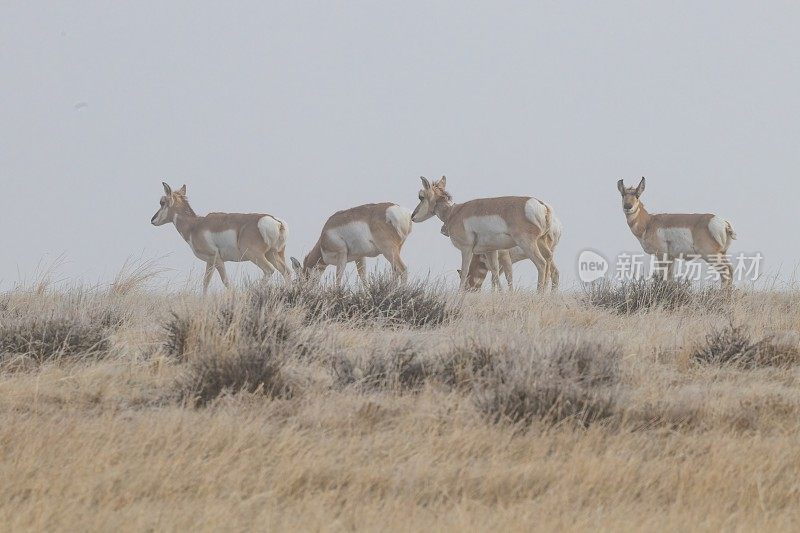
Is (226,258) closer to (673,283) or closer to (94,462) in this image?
(673,283)

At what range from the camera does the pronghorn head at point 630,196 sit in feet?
63.8

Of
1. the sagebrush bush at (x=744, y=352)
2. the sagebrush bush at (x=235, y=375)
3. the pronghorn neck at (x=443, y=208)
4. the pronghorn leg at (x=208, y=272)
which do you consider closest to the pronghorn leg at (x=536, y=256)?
the pronghorn neck at (x=443, y=208)

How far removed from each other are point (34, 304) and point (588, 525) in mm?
7957

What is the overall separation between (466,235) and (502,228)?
65 cm

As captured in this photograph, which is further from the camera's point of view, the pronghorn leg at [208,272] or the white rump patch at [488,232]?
the pronghorn leg at [208,272]

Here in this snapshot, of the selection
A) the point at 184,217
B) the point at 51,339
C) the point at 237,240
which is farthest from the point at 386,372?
the point at 184,217

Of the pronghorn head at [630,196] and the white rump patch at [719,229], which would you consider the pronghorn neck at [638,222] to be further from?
the white rump patch at [719,229]

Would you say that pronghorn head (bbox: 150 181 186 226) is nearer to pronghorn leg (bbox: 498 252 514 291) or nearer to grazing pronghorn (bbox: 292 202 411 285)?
grazing pronghorn (bbox: 292 202 411 285)

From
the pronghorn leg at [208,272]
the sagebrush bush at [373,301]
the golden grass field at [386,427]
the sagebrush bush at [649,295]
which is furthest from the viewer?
the pronghorn leg at [208,272]

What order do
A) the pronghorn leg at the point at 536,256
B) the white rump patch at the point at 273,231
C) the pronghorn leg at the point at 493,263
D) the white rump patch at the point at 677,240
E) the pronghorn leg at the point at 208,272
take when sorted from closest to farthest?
1. the pronghorn leg at the point at 536,256
2. the pronghorn leg at the point at 493,263
3. the white rump patch at the point at 677,240
4. the white rump patch at the point at 273,231
5. the pronghorn leg at the point at 208,272

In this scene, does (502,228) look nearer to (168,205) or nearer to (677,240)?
(677,240)

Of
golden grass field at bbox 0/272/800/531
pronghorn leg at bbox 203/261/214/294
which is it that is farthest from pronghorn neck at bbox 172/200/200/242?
golden grass field at bbox 0/272/800/531

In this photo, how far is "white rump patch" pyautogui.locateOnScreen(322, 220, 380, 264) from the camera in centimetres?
1900

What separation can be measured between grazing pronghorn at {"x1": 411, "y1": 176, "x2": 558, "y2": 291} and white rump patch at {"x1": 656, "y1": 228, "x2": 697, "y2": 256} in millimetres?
2543
